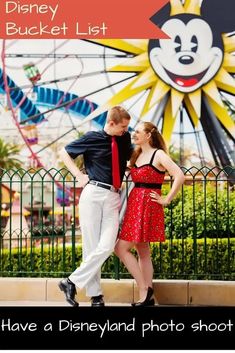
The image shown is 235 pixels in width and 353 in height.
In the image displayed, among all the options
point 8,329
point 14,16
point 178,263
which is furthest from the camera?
point 14,16

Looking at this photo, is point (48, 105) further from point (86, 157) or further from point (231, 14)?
point (86, 157)

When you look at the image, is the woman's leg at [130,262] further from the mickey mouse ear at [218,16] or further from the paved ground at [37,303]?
the mickey mouse ear at [218,16]

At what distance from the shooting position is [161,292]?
5160mm

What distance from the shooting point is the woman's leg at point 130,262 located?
15.7 ft

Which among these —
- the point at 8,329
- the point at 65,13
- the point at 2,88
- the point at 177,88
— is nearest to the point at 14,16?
the point at 65,13

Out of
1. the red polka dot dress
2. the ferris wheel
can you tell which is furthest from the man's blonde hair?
the ferris wheel

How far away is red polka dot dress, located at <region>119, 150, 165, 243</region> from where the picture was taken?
4.75 m

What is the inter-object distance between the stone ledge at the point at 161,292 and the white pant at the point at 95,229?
20.8 inches

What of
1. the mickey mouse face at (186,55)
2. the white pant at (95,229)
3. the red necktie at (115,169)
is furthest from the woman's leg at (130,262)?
the mickey mouse face at (186,55)

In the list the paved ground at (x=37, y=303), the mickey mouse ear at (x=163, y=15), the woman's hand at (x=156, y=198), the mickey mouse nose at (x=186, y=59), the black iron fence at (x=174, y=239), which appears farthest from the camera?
the mickey mouse nose at (x=186, y=59)

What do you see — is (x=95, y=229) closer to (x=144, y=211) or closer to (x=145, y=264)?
(x=144, y=211)

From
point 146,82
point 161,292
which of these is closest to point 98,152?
point 161,292

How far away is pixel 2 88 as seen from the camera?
1587 cm

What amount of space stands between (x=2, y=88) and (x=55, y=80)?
4.29 feet
